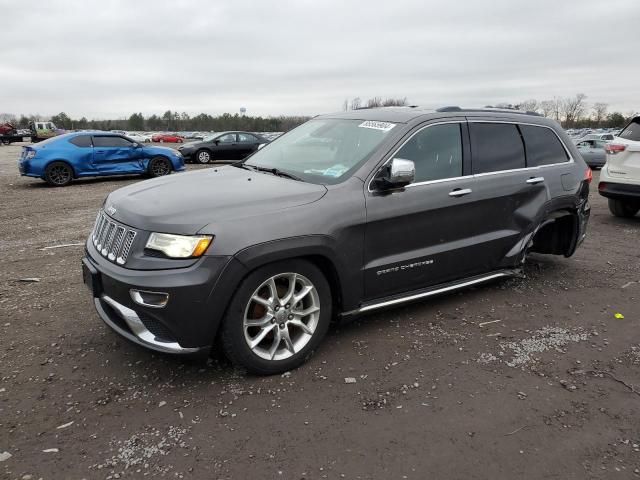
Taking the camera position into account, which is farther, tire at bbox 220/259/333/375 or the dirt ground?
tire at bbox 220/259/333/375

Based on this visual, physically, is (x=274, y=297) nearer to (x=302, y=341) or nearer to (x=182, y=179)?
(x=302, y=341)

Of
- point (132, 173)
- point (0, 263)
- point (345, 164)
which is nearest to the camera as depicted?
point (345, 164)

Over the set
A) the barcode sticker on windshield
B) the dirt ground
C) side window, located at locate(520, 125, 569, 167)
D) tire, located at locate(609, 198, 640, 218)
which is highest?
the barcode sticker on windshield

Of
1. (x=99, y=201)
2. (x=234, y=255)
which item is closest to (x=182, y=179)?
(x=234, y=255)

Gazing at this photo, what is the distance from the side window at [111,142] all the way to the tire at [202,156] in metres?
6.36

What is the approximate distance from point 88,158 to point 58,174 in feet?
2.74

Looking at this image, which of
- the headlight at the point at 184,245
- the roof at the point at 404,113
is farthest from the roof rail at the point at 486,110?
the headlight at the point at 184,245

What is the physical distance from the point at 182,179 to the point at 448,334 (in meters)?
2.40

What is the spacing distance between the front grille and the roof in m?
2.17

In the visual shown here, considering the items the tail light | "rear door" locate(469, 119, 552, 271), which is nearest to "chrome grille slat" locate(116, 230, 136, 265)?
"rear door" locate(469, 119, 552, 271)

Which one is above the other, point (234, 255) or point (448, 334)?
point (234, 255)

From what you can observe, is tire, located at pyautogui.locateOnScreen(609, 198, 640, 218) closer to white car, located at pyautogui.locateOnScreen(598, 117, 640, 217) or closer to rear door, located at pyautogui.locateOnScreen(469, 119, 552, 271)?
white car, located at pyautogui.locateOnScreen(598, 117, 640, 217)

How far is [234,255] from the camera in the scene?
2.94 metres

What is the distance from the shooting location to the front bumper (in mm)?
2867
